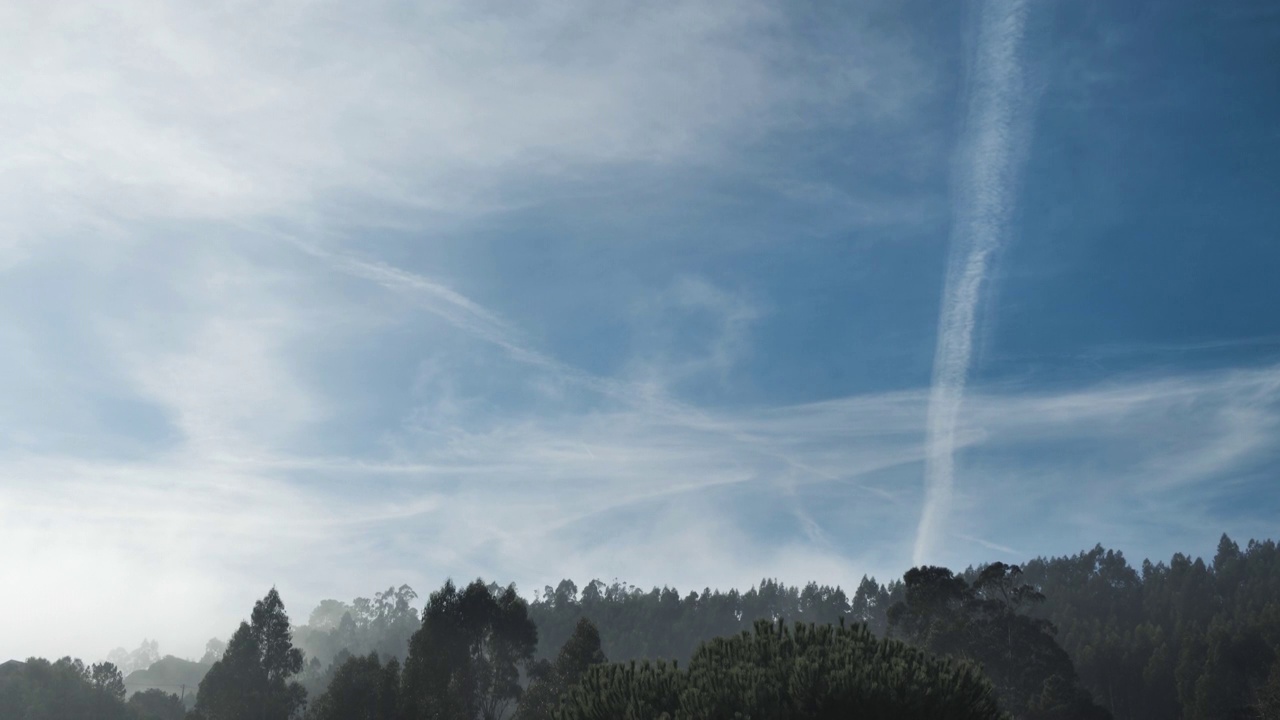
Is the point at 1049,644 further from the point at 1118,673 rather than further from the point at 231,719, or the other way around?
the point at 231,719

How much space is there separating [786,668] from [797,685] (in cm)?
115

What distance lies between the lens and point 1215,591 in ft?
509

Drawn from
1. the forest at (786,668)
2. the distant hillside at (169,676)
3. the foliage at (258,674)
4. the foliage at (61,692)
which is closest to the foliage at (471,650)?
the forest at (786,668)

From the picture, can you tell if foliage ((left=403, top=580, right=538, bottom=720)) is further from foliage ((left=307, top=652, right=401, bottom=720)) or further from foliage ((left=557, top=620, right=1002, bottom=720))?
foliage ((left=557, top=620, right=1002, bottom=720))

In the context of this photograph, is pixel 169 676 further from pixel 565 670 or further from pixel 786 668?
pixel 786 668

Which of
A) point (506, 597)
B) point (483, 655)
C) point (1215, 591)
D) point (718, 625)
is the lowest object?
point (483, 655)

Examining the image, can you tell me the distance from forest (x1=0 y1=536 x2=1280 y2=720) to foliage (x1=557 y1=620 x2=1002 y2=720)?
2.0 inches

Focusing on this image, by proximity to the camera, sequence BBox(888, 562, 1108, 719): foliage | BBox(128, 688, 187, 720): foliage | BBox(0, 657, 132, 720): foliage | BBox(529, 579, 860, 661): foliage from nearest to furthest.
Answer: BBox(888, 562, 1108, 719): foliage
BBox(0, 657, 132, 720): foliage
BBox(128, 688, 187, 720): foliage
BBox(529, 579, 860, 661): foliage

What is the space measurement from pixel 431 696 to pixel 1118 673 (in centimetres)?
8323

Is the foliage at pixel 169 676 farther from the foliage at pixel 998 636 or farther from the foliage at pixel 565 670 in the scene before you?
the foliage at pixel 998 636

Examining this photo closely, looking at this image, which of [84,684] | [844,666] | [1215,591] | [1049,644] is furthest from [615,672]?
[1215,591]

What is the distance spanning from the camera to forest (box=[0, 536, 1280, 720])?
23.4m

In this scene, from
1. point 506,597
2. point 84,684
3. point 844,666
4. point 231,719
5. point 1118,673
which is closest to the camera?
point 844,666

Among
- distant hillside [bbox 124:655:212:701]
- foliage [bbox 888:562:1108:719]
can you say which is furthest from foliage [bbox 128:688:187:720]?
foliage [bbox 888:562:1108:719]
